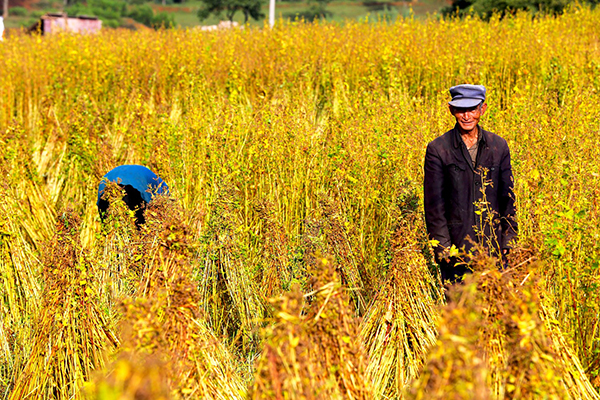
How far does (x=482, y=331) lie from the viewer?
2604 mm

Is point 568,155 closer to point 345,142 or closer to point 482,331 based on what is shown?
point 345,142

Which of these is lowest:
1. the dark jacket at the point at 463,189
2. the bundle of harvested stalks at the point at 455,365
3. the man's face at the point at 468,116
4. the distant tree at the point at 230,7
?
the bundle of harvested stalks at the point at 455,365

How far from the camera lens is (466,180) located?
3516 mm

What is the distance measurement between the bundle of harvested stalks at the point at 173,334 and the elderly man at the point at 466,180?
4.73 ft

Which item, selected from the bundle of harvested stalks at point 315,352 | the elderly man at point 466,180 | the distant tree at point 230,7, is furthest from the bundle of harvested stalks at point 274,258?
the distant tree at point 230,7

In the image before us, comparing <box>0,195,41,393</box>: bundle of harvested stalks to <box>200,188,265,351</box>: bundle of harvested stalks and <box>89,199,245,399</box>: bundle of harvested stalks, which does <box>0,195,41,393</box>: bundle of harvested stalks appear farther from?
<box>89,199,245,399</box>: bundle of harvested stalks

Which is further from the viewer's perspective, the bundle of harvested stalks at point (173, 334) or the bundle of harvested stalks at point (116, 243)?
the bundle of harvested stalks at point (116, 243)

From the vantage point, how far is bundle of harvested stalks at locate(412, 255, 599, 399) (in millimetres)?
2004

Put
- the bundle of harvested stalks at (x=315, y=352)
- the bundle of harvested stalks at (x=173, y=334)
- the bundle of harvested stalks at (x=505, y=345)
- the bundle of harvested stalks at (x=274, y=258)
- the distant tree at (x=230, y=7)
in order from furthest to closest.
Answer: the distant tree at (x=230, y=7), the bundle of harvested stalks at (x=274, y=258), the bundle of harvested stalks at (x=173, y=334), the bundle of harvested stalks at (x=315, y=352), the bundle of harvested stalks at (x=505, y=345)

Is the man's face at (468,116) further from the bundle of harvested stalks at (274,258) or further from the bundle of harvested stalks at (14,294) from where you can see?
the bundle of harvested stalks at (14,294)

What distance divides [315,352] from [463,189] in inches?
63.5

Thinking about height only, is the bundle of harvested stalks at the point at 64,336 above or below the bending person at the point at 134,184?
below

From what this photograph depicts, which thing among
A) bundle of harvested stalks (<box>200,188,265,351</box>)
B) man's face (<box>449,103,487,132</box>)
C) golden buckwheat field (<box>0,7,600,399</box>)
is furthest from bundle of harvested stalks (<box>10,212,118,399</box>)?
man's face (<box>449,103,487,132</box>)

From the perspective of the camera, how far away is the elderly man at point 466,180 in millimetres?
3486
